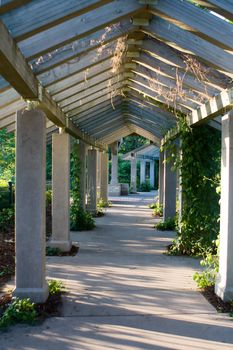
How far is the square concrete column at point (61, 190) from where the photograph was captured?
9.19 metres

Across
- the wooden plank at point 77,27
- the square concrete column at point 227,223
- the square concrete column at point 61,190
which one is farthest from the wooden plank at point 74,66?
the square concrete column at point 61,190

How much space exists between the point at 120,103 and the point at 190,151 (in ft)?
11.3

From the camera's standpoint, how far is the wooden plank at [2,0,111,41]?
12.0 ft

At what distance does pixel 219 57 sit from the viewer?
5.06 meters

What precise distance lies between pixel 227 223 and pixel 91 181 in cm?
1113

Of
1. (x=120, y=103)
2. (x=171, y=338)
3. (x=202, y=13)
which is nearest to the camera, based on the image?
(x=202, y=13)

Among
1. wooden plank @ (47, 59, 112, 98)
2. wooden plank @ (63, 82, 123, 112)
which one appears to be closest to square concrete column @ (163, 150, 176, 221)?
wooden plank @ (63, 82, 123, 112)

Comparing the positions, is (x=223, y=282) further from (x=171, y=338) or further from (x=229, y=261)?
(x=171, y=338)

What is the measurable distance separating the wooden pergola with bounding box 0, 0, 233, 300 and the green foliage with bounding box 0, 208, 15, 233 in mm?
3581

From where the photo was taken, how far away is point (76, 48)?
17.3 ft

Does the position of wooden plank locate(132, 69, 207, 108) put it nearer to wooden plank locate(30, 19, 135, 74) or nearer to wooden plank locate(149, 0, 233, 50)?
wooden plank locate(30, 19, 135, 74)

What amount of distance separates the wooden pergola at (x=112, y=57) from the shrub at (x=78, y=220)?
351cm

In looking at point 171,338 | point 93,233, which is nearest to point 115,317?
point 171,338

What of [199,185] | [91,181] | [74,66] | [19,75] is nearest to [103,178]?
[91,181]
